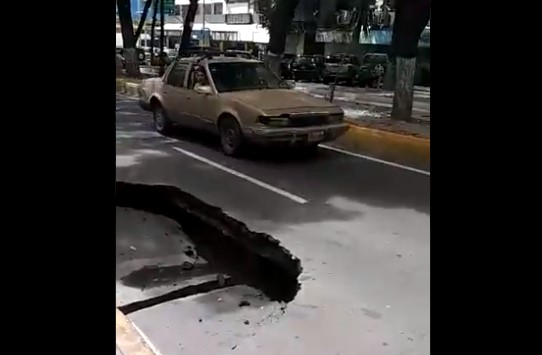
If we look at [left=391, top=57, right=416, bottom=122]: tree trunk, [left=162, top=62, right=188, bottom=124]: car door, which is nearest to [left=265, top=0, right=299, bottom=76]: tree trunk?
[left=391, top=57, right=416, bottom=122]: tree trunk

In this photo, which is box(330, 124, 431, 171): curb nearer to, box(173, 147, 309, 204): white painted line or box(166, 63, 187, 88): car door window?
box(173, 147, 309, 204): white painted line

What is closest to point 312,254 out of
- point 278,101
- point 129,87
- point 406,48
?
point 278,101

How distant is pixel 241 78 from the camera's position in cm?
899

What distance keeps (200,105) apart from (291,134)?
1.62 m

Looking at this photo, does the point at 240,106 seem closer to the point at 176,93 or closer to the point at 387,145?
the point at 176,93

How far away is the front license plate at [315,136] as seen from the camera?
811cm

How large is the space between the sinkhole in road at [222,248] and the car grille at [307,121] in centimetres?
203

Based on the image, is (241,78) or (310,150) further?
(241,78)

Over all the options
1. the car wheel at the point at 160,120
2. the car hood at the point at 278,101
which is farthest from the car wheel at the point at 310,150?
the car wheel at the point at 160,120

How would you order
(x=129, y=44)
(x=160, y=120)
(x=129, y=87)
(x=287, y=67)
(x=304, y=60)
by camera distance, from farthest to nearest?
(x=304, y=60) → (x=287, y=67) → (x=129, y=44) → (x=129, y=87) → (x=160, y=120)

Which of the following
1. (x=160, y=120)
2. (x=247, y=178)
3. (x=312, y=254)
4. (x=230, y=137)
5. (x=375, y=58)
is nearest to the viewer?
(x=312, y=254)

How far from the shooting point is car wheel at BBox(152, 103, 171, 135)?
10133 mm

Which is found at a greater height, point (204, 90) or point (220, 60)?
point (220, 60)

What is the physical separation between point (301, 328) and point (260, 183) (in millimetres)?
3563
